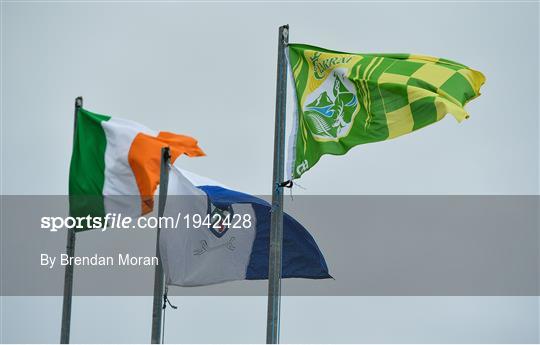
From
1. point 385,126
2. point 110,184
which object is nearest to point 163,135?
point 110,184

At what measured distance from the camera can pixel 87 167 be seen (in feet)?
82.9

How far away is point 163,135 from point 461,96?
22.5ft

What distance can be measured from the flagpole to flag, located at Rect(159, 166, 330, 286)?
7.19ft

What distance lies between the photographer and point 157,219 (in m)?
23.7

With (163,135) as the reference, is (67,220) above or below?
below

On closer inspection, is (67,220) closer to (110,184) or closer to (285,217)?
(110,184)

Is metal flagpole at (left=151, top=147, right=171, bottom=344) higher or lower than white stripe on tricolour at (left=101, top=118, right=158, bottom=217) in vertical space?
lower

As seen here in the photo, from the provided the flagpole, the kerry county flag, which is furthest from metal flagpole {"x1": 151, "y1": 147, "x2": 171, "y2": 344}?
the kerry county flag

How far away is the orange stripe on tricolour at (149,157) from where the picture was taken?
2471 centimetres

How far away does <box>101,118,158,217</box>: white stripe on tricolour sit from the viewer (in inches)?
968

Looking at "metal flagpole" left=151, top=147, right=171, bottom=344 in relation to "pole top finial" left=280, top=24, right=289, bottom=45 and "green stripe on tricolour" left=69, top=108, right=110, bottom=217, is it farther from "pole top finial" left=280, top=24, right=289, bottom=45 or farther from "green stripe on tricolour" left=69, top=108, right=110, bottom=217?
"pole top finial" left=280, top=24, right=289, bottom=45

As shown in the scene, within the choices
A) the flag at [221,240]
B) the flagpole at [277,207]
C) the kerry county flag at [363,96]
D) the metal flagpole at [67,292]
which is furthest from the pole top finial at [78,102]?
the kerry county flag at [363,96]

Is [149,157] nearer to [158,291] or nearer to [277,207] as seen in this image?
[158,291]

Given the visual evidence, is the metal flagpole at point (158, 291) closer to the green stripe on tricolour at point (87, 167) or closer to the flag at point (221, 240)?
the flag at point (221, 240)
